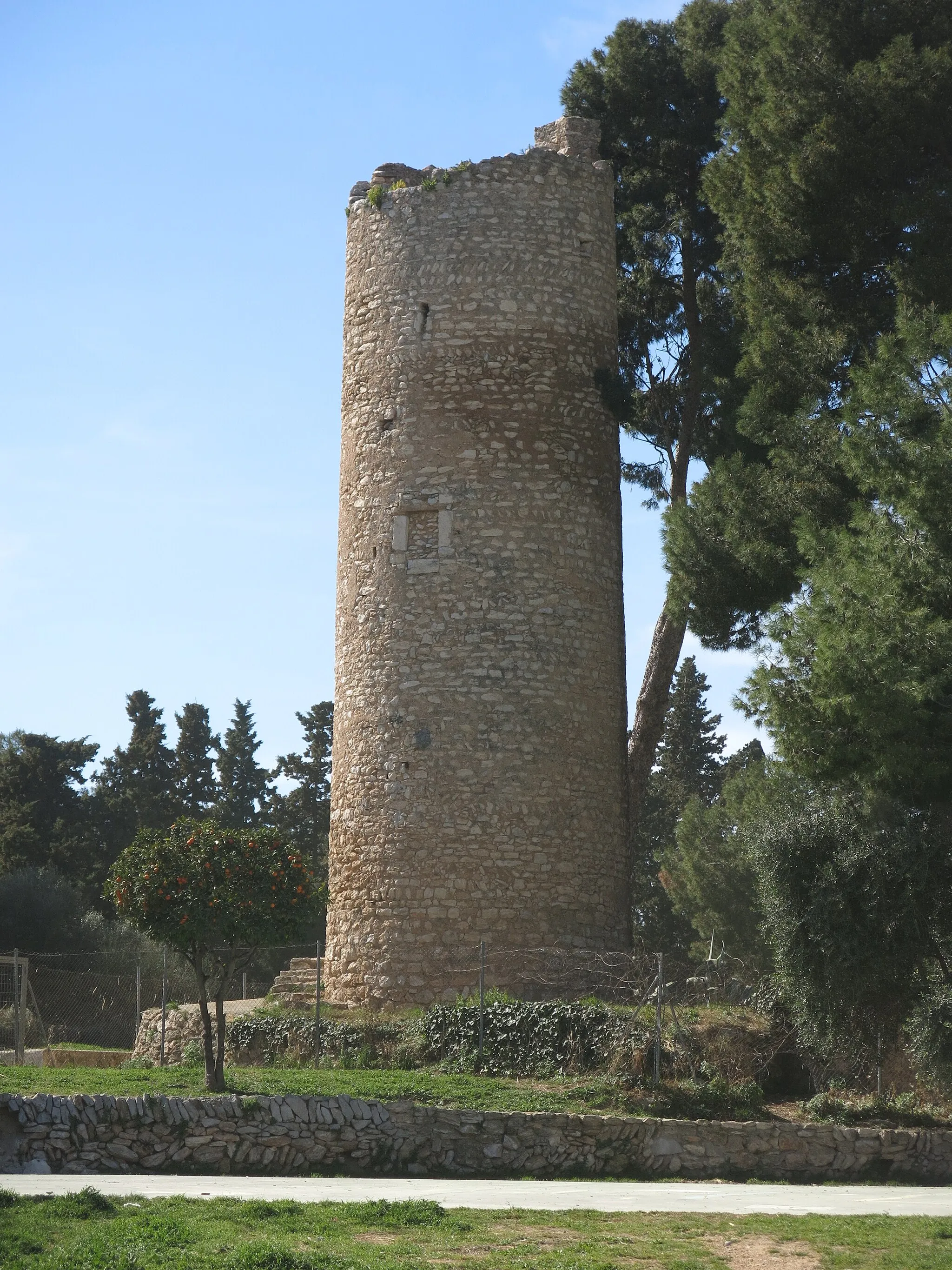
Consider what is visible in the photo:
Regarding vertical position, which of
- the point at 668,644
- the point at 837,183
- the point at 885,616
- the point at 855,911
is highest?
the point at 837,183

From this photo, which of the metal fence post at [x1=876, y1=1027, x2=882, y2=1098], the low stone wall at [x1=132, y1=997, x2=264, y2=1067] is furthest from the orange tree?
the metal fence post at [x1=876, y1=1027, x2=882, y2=1098]

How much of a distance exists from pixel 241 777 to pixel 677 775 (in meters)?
11.8

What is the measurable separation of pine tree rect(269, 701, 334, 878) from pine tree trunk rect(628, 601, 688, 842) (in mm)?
17966

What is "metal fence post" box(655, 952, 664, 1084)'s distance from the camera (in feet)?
40.9

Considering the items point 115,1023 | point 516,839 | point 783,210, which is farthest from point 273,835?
point 115,1023

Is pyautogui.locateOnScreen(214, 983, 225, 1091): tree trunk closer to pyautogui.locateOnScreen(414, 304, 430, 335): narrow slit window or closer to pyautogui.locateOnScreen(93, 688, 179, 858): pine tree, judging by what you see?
pyautogui.locateOnScreen(414, 304, 430, 335): narrow slit window

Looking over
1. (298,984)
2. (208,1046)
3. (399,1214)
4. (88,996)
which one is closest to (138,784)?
(88,996)

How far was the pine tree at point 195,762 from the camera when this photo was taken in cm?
3706

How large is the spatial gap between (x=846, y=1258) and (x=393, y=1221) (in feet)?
7.71

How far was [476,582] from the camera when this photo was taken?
16.7 metres

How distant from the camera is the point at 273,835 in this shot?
12852mm

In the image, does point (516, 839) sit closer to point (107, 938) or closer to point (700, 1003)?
point (700, 1003)

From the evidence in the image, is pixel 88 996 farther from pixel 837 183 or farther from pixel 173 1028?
pixel 837 183

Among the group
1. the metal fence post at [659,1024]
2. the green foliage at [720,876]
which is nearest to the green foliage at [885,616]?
the metal fence post at [659,1024]
